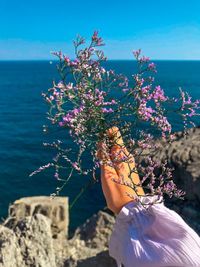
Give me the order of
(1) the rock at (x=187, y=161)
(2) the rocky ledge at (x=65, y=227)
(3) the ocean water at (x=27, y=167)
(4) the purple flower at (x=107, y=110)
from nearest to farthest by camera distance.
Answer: (4) the purple flower at (x=107, y=110), (2) the rocky ledge at (x=65, y=227), (1) the rock at (x=187, y=161), (3) the ocean water at (x=27, y=167)

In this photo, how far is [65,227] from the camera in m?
20.0

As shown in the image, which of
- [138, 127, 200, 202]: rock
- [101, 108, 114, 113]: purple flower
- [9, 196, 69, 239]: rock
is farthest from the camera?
[9, 196, 69, 239]: rock

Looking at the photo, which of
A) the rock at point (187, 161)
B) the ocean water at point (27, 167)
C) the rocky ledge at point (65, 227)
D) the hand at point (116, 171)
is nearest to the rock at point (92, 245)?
the rocky ledge at point (65, 227)

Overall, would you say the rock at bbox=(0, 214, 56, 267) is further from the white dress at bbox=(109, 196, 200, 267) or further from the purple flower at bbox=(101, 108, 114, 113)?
the purple flower at bbox=(101, 108, 114, 113)

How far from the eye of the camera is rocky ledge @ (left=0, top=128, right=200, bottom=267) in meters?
7.59

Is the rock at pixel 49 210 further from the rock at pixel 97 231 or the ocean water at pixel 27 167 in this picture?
the ocean water at pixel 27 167

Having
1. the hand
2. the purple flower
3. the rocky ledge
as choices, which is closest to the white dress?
the hand

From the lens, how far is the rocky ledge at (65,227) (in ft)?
24.9

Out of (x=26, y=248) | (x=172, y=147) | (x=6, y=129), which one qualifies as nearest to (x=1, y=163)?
(x=6, y=129)

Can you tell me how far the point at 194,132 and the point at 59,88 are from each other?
A: 1331 centimetres

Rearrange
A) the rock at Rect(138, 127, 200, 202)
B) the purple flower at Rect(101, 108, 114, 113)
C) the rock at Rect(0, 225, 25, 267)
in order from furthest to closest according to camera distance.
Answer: the rock at Rect(138, 127, 200, 202) < the rock at Rect(0, 225, 25, 267) < the purple flower at Rect(101, 108, 114, 113)

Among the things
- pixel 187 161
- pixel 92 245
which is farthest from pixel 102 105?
pixel 187 161

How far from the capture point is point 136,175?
5070 mm

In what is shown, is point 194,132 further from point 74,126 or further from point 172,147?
point 74,126
